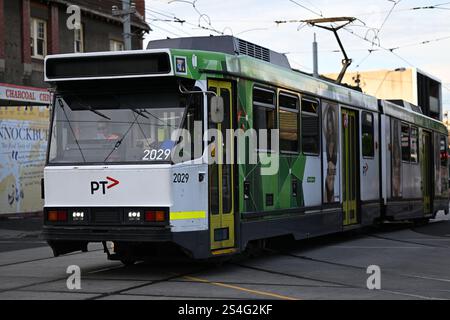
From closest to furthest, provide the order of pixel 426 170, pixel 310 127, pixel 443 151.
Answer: pixel 310 127 < pixel 426 170 < pixel 443 151

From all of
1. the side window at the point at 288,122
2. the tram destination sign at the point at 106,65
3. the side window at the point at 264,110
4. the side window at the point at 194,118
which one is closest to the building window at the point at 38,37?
the side window at the point at 288,122

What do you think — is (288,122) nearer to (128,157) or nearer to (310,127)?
(310,127)

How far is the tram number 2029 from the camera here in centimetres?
979

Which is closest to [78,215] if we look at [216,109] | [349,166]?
[216,109]

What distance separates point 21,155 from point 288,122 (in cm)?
1468

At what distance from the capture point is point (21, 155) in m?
25.0

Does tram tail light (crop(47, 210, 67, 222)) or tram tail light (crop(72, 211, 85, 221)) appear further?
tram tail light (crop(47, 210, 67, 222))

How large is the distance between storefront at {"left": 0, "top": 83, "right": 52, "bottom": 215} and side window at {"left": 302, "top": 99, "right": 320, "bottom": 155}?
12.1m

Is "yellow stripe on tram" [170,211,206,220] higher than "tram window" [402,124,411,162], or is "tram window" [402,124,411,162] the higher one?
"tram window" [402,124,411,162]

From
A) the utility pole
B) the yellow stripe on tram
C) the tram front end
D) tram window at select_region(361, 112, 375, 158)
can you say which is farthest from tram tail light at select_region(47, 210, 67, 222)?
the utility pole

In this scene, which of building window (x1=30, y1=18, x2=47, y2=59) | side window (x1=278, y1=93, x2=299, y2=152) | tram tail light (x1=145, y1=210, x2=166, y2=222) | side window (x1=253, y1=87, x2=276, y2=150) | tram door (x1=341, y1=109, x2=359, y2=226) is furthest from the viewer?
building window (x1=30, y1=18, x2=47, y2=59)

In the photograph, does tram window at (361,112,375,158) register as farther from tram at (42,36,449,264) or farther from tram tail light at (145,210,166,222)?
tram tail light at (145,210,166,222)

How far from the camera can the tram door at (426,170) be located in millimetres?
21406

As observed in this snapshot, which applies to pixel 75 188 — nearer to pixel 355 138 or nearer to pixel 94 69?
pixel 94 69
